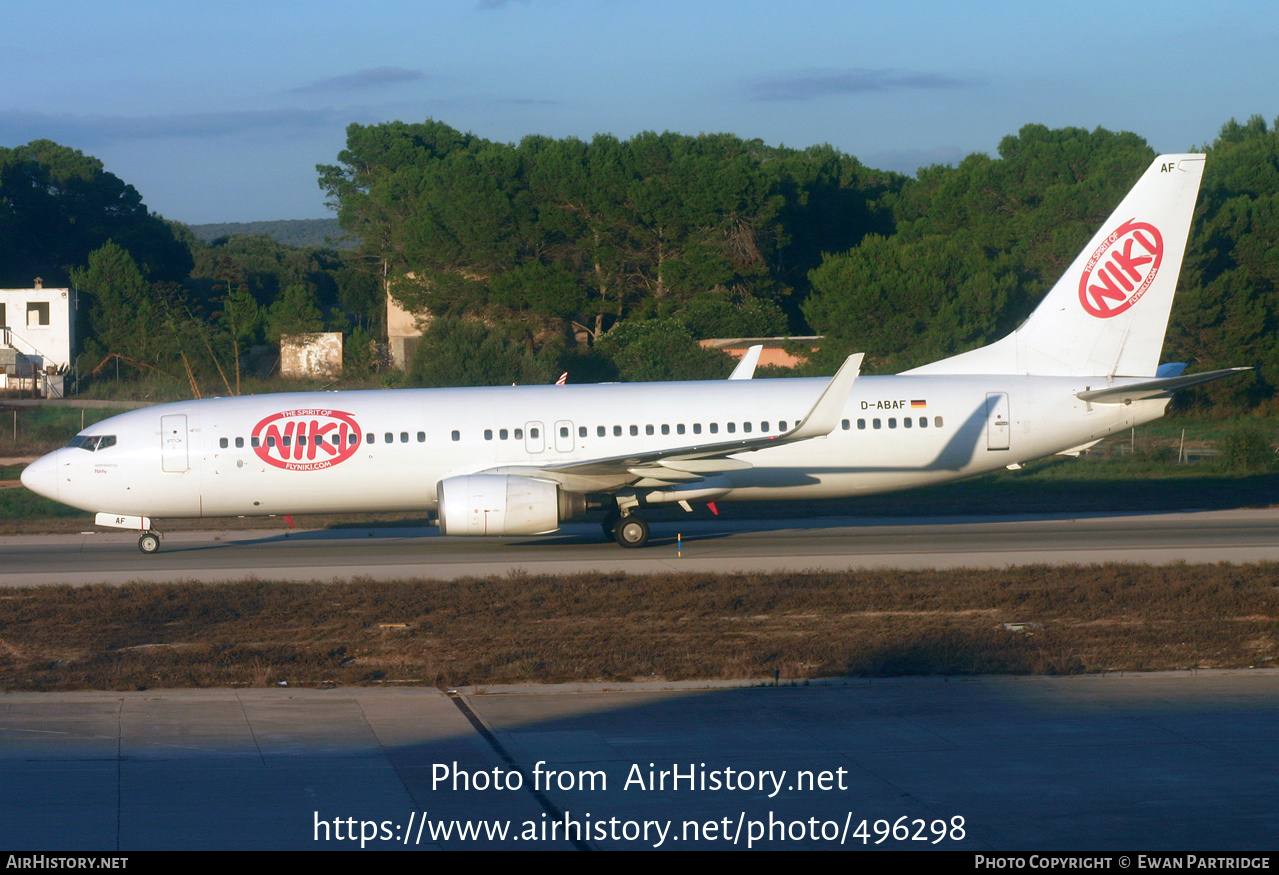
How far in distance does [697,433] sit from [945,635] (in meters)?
9.54

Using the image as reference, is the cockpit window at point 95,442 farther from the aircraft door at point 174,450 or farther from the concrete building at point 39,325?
the concrete building at point 39,325

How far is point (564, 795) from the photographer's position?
26.7ft

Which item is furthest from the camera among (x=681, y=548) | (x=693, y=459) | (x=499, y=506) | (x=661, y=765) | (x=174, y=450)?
(x=174, y=450)

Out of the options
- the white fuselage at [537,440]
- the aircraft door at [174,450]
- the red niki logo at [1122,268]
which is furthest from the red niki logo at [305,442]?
the red niki logo at [1122,268]

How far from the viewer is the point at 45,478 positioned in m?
22.2

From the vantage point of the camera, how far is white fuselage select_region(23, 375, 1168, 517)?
2214 cm

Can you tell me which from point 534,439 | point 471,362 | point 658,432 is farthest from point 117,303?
point 658,432

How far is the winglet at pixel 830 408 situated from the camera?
20.2m

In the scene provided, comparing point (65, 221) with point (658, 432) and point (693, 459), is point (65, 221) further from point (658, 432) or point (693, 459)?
point (693, 459)

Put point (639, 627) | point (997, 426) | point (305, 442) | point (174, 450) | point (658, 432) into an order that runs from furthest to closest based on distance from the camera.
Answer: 1. point (997, 426)
2. point (658, 432)
3. point (174, 450)
4. point (305, 442)
5. point (639, 627)

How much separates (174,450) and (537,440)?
668 cm

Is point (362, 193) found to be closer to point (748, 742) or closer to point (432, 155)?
point (432, 155)

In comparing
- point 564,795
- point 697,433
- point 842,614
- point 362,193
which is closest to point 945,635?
point 842,614

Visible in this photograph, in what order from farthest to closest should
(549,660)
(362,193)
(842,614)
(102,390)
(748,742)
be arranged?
(362,193) < (102,390) < (842,614) < (549,660) < (748,742)
